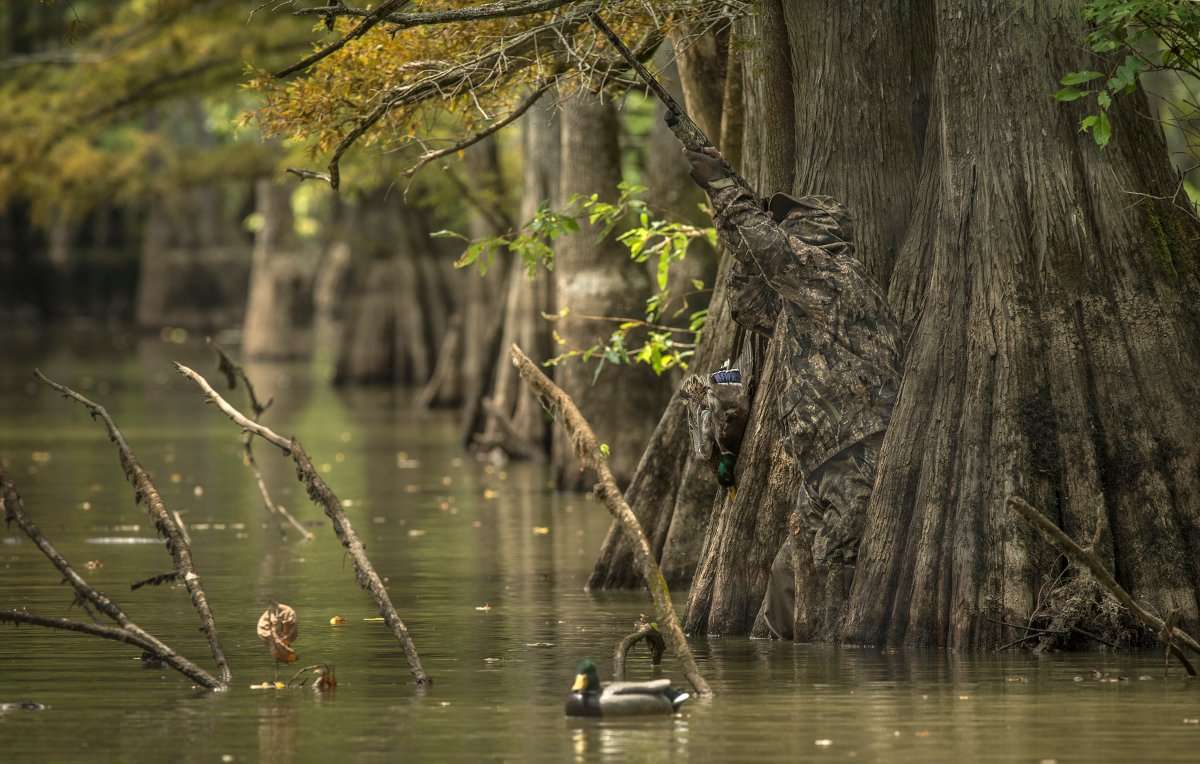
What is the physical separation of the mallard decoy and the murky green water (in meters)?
0.07

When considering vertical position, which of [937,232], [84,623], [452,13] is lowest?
[84,623]

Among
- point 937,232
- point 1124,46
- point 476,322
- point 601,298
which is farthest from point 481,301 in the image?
point 1124,46

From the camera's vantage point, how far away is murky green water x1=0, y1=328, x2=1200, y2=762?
28.9 feet

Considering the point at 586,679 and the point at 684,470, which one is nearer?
the point at 586,679

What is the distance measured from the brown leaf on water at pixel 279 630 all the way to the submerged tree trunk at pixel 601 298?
35.8ft

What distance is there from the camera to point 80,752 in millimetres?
8711

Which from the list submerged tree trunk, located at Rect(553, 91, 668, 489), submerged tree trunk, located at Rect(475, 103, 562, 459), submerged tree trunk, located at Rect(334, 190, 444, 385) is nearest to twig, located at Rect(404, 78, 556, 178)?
submerged tree trunk, located at Rect(553, 91, 668, 489)

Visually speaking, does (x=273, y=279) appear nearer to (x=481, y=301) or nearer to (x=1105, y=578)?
(x=481, y=301)

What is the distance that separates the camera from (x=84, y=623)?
384 inches

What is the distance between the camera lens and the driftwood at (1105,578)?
9.86m

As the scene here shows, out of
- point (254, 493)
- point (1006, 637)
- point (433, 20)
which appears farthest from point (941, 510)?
point (254, 493)

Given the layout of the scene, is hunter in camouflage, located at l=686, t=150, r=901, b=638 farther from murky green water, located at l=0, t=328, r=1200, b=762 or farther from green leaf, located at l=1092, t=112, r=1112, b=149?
green leaf, located at l=1092, t=112, r=1112, b=149

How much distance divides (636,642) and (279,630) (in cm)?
166

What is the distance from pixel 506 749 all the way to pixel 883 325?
13.1 ft
